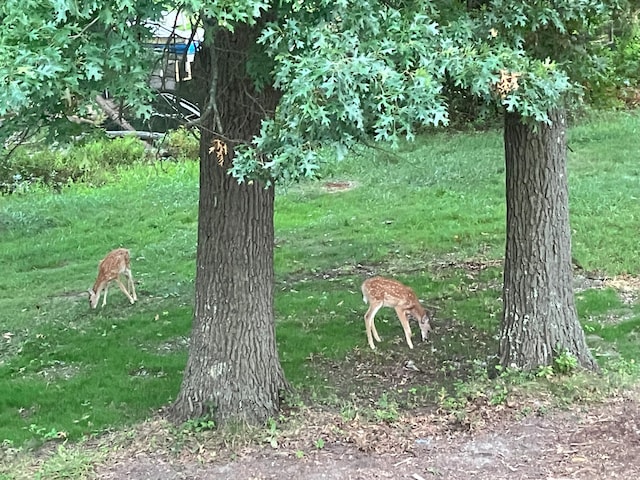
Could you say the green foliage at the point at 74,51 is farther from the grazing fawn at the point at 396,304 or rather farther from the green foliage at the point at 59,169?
the green foliage at the point at 59,169

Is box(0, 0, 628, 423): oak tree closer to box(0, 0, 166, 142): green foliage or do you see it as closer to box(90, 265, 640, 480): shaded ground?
box(0, 0, 166, 142): green foliage

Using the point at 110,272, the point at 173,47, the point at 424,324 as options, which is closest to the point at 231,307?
the point at 173,47

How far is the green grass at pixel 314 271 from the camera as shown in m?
6.94

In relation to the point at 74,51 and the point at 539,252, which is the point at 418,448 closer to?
the point at 539,252

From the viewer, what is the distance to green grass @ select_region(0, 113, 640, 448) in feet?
22.8

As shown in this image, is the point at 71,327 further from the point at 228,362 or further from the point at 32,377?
the point at 228,362

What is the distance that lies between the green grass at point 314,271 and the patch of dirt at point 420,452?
2.27ft

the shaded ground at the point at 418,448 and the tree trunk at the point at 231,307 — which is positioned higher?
the tree trunk at the point at 231,307

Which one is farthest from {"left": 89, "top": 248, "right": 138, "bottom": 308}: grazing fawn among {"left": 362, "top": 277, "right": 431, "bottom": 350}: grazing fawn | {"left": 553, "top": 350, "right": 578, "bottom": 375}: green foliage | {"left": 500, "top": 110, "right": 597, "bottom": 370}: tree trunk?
{"left": 553, "top": 350, "right": 578, "bottom": 375}: green foliage

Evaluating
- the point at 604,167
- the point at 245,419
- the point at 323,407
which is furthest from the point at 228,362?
the point at 604,167

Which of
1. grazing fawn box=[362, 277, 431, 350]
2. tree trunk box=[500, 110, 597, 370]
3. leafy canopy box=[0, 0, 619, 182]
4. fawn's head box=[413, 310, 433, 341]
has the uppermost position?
leafy canopy box=[0, 0, 619, 182]

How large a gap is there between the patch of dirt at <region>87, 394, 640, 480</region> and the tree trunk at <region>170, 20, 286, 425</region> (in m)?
0.32

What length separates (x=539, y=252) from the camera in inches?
237

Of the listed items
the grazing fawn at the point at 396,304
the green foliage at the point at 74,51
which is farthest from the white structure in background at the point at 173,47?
the grazing fawn at the point at 396,304
